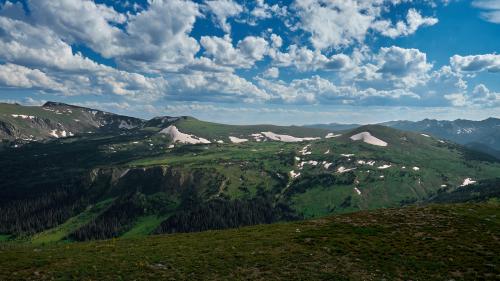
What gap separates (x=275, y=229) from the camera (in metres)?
57.0

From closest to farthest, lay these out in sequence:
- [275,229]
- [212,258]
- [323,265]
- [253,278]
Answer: [253,278] < [323,265] < [212,258] < [275,229]

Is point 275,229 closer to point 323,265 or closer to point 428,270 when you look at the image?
point 323,265

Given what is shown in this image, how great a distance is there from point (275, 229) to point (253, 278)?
68.7 ft

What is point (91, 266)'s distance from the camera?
39.9 m

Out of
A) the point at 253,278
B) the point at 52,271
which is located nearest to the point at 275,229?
the point at 253,278

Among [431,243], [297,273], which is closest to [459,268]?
[431,243]

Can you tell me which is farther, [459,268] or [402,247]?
[402,247]

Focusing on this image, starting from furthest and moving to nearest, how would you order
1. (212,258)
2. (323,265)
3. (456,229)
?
(456,229)
(212,258)
(323,265)

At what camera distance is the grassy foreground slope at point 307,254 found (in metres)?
37.2

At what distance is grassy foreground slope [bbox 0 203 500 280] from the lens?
1467 inches

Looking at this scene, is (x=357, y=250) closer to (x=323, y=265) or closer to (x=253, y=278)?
(x=323, y=265)

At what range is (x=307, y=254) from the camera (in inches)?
1684

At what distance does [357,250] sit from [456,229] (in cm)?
1530

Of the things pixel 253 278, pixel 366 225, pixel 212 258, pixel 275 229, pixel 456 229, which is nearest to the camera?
pixel 253 278
